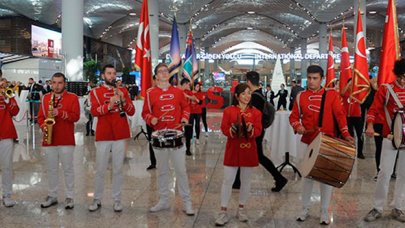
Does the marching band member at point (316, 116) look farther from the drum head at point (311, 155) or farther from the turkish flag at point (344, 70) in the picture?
the turkish flag at point (344, 70)

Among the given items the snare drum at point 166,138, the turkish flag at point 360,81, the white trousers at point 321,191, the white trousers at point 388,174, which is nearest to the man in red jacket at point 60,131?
the snare drum at point 166,138

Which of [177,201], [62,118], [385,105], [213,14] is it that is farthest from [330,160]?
[213,14]

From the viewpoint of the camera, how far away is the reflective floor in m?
4.99

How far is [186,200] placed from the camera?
5227mm

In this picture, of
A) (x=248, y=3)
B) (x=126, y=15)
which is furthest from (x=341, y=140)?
(x=126, y=15)

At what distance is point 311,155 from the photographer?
4684mm

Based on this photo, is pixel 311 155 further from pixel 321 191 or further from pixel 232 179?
pixel 232 179

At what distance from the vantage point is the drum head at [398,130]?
4824 millimetres

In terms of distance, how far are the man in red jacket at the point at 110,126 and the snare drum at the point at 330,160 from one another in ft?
7.30

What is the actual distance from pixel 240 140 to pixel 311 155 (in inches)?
30.2

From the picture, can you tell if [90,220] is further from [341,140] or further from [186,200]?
[341,140]

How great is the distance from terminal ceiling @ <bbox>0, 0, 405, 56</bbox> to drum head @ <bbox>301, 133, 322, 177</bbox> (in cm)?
1839

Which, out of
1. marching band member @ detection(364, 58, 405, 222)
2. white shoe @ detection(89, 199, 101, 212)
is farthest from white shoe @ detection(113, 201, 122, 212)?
marching band member @ detection(364, 58, 405, 222)

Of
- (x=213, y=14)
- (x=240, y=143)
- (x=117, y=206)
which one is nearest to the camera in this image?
(x=240, y=143)
